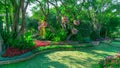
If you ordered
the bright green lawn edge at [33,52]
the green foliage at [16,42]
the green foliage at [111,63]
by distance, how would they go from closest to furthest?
the green foliage at [111,63] → the bright green lawn edge at [33,52] → the green foliage at [16,42]

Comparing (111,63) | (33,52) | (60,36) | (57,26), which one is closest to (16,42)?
(33,52)

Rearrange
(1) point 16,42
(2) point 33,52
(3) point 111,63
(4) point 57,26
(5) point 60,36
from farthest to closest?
(4) point 57,26
(5) point 60,36
(2) point 33,52
(1) point 16,42
(3) point 111,63

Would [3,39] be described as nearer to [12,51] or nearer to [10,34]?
[10,34]

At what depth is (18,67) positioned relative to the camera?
11133 millimetres

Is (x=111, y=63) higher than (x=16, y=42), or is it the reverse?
(x=16, y=42)

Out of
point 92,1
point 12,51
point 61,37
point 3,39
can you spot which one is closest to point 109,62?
point 12,51

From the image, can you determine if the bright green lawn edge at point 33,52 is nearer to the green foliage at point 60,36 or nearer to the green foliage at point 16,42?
the green foliage at point 16,42

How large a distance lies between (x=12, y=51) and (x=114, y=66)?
6.12 meters

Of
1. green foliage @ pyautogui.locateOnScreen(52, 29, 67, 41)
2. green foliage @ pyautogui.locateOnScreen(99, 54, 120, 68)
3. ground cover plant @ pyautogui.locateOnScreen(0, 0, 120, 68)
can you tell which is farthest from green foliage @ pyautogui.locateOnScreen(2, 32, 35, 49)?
green foliage @ pyautogui.locateOnScreen(52, 29, 67, 41)

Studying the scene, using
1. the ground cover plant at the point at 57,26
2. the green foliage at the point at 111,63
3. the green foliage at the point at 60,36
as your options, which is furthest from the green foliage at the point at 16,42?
the green foliage at the point at 60,36

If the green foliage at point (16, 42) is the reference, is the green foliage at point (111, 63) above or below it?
below

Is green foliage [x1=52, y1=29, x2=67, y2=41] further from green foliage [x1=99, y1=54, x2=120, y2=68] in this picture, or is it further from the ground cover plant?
green foliage [x1=99, y1=54, x2=120, y2=68]

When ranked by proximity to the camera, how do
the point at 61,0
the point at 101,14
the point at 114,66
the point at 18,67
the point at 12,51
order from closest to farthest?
the point at 114,66, the point at 18,67, the point at 12,51, the point at 61,0, the point at 101,14

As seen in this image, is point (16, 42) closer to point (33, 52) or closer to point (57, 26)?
point (33, 52)
